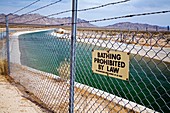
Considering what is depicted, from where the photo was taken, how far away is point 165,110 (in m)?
6.79

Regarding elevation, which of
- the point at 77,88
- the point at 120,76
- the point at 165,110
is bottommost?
the point at 165,110

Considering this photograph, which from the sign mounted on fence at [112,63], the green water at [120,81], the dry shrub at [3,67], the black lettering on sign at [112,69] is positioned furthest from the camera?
the dry shrub at [3,67]

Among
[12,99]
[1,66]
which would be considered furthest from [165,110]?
[1,66]

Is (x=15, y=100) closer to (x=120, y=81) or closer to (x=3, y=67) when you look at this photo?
(x=3, y=67)

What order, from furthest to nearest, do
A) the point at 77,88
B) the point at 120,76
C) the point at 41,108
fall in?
the point at 77,88 → the point at 41,108 → the point at 120,76

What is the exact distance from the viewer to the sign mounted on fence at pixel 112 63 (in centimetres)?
259

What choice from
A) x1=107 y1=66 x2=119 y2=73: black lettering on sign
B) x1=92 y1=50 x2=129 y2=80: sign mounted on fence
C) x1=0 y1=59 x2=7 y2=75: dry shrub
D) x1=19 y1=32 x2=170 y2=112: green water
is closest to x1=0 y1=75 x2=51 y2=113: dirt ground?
x1=19 y1=32 x2=170 y2=112: green water

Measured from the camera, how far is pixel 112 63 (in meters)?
2.73

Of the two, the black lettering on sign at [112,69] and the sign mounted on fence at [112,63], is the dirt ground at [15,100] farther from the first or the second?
the black lettering on sign at [112,69]

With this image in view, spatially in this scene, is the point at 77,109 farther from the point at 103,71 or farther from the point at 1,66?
the point at 1,66

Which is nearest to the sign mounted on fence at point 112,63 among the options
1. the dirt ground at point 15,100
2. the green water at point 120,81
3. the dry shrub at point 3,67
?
the green water at point 120,81

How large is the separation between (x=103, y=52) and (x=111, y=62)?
0.18 metres

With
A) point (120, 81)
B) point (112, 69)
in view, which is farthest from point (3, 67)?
point (112, 69)

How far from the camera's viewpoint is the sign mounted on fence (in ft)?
8.51
